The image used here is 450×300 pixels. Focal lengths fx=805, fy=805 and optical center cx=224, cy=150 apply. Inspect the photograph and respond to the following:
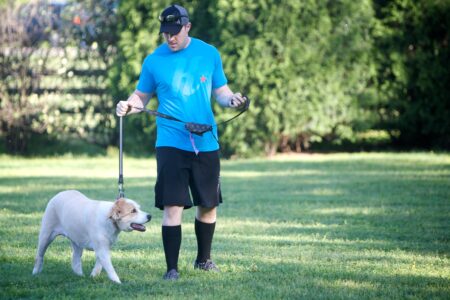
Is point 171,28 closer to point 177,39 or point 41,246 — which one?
point 177,39

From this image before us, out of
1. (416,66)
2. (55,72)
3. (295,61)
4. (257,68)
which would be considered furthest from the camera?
(55,72)

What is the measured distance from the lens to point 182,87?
6.12 meters

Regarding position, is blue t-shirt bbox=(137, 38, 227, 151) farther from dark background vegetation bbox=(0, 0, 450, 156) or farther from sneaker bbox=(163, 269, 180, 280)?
dark background vegetation bbox=(0, 0, 450, 156)

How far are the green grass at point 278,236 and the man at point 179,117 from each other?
0.58 metres

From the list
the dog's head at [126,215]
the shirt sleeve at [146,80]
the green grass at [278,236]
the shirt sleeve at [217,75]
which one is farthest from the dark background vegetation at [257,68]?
the dog's head at [126,215]

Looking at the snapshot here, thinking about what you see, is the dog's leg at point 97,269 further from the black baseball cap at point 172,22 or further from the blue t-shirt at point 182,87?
the black baseball cap at point 172,22

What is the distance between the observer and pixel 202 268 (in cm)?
647

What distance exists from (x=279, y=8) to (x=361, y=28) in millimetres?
1881

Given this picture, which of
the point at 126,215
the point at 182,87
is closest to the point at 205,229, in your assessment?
the point at 126,215

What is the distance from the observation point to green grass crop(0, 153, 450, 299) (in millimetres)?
5832

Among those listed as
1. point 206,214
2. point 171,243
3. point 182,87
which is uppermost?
point 182,87

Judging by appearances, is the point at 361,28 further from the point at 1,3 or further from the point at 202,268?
the point at 202,268

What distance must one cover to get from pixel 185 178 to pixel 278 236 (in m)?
2.40

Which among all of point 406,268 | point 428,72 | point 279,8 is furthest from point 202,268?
point 428,72
